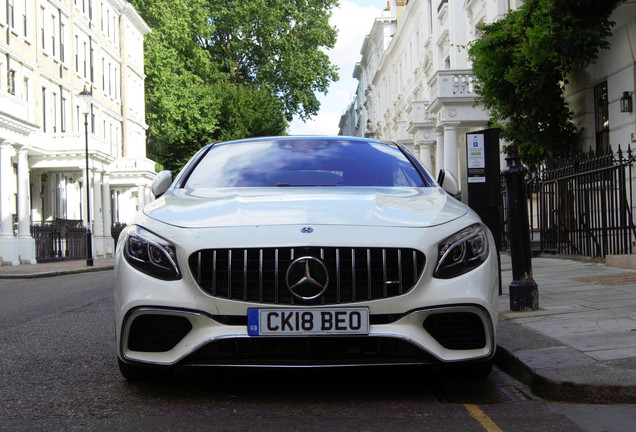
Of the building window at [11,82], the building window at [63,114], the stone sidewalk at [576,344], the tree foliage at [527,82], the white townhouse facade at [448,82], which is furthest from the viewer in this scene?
the building window at [63,114]

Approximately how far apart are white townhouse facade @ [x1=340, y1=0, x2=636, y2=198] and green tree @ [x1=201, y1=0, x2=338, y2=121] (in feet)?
17.6

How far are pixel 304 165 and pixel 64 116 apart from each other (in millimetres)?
33391

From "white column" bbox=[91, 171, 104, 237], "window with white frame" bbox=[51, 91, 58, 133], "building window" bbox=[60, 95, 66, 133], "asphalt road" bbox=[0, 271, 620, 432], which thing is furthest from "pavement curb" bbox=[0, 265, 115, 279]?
"building window" bbox=[60, 95, 66, 133]

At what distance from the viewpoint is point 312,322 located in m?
4.04

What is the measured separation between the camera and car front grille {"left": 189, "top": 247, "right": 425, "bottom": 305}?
4.10m

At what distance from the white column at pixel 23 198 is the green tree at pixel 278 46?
28055 millimetres

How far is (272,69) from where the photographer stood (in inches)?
2263

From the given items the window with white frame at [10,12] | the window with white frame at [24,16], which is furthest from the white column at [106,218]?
the window with white frame at [10,12]

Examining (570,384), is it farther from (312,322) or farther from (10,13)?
(10,13)

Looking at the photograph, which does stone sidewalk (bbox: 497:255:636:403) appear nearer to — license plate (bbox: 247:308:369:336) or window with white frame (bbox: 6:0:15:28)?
license plate (bbox: 247:308:369:336)

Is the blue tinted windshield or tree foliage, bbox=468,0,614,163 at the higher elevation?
tree foliage, bbox=468,0,614,163

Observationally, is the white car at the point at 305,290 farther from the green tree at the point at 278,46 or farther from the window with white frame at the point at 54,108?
the green tree at the point at 278,46

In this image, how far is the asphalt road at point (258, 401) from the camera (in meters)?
3.81

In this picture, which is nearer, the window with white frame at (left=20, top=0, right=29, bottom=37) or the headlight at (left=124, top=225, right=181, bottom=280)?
the headlight at (left=124, top=225, right=181, bottom=280)
